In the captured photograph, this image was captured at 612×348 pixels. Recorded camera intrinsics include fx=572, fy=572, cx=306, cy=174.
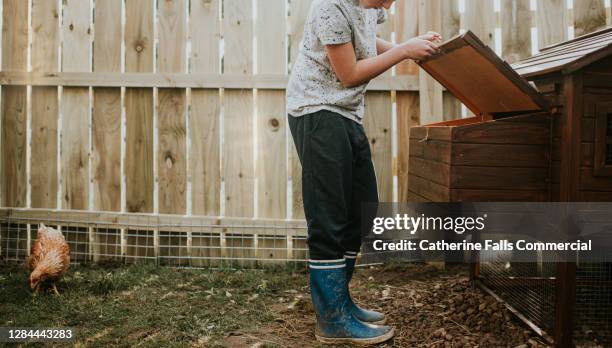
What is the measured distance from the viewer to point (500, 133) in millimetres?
2391

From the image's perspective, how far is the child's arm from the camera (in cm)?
255

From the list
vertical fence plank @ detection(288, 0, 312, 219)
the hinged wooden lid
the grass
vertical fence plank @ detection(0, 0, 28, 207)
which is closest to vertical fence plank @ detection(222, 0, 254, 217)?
vertical fence plank @ detection(288, 0, 312, 219)

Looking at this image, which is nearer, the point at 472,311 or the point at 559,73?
the point at 559,73

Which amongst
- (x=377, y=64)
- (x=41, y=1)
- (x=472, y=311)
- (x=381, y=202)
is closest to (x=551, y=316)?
(x=472, y=311)

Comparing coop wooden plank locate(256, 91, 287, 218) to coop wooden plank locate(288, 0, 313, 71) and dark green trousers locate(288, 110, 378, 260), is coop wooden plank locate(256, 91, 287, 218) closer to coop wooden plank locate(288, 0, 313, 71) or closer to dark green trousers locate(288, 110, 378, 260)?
coop wooden plank locate(288, 0, 313, 71)

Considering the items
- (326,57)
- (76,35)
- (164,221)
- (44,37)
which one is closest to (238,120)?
(164,221)

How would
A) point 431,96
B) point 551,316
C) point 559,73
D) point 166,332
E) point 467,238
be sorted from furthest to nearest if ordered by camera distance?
point 431,96 → point 467,238 → point 166,332 → point 551,316 → point 559,73

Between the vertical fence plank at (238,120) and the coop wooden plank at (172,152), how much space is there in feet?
1.08

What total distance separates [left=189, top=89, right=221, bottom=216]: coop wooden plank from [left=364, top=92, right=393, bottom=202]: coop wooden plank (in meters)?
1.16

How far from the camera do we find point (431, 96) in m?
4.16

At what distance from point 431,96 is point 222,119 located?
1573 millimetres

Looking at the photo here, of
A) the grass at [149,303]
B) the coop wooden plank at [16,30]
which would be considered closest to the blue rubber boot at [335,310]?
the grass at [149,303]

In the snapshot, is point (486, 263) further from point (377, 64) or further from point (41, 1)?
point (41, 1)

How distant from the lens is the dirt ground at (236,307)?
2832 mm
